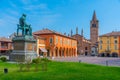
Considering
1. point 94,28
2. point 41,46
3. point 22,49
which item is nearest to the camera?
point 22,49

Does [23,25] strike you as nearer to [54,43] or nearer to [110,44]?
[54,43]

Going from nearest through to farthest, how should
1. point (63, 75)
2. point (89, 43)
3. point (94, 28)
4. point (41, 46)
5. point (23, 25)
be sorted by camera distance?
point (63, 75) < point (23, 25) < point (41, 46) < point (89, 43) < point (94, 28)

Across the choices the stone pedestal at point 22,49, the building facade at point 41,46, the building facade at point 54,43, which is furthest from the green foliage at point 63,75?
the building facade at point 54,43

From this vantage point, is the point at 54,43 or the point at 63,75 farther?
the point at 54,43

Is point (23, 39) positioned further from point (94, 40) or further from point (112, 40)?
point (94, 40)

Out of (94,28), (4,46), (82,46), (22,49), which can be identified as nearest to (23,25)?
(22,49)

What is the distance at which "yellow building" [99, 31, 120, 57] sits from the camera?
83.6 m

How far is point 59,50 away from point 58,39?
14.2 feet

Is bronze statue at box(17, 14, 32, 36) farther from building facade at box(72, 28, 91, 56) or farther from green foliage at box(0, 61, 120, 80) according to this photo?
building facade at box(72, 28, 91, 56)

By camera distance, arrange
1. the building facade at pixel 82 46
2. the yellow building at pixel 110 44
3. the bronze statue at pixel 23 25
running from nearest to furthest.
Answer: the bronze statue at pixel 23 25, the yellow building at pixel 110 44, the building facade at pixel 82 46

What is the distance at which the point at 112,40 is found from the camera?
276ft

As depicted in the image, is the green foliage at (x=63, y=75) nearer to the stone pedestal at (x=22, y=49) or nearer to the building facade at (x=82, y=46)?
the stone pedestal at (x=22, y=49)

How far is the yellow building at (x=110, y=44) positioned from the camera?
83.6 m

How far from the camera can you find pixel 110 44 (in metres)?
85.3
